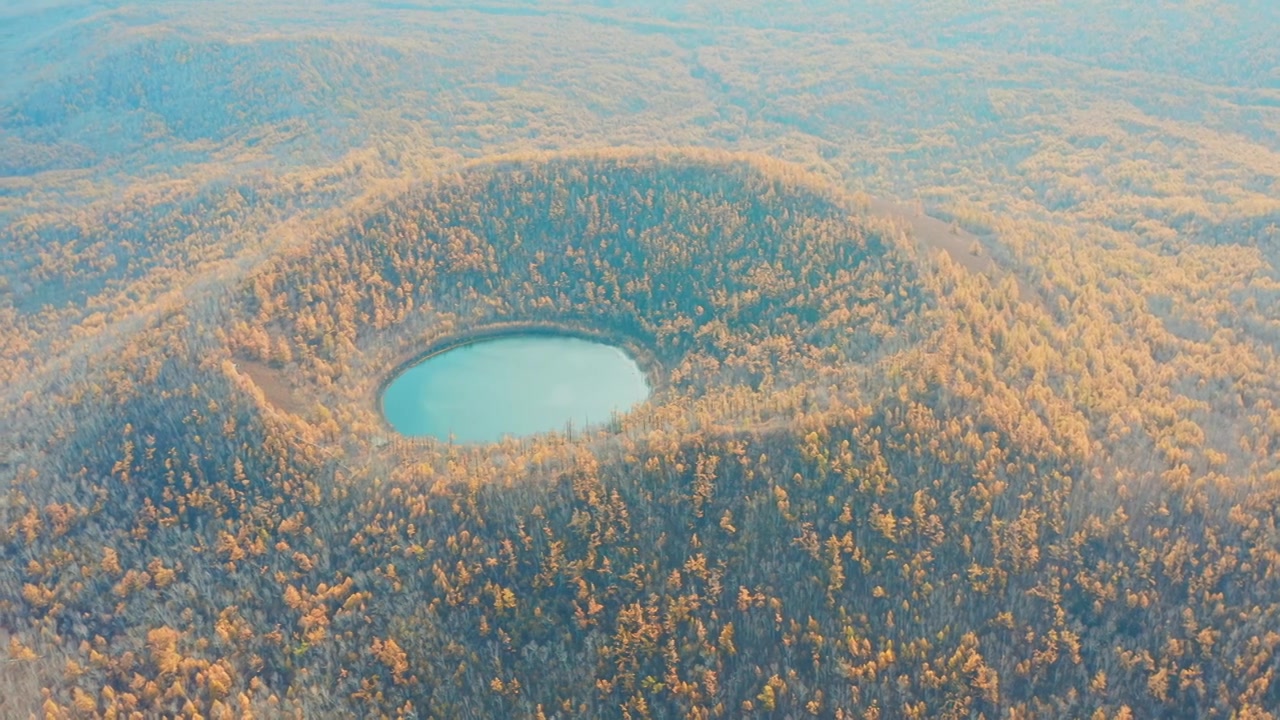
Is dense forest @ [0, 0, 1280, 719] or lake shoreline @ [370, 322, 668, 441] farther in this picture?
lake shoreline @ [370, 322, 668, 441]

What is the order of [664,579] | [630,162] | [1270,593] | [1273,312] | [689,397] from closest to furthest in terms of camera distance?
[1270,593], [664,579], [689,397], [1273,312], [630,162]

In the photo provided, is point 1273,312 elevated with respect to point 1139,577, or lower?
elevated

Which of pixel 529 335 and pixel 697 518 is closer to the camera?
pixel 697 518

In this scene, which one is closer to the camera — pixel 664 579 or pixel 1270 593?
pixel 1270 593

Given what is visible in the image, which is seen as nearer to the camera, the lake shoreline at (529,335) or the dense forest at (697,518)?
the dense forest at (697,518)

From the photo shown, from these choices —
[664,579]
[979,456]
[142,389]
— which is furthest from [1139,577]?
[142,389]

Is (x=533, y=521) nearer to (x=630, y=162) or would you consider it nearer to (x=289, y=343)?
(x=289, y=343)

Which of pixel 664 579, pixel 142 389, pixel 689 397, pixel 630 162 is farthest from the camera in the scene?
pixel 630 162

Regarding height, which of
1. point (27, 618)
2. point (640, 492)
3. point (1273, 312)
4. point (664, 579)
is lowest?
point (27, 618)

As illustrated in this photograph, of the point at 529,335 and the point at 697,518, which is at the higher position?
the point at 529,335

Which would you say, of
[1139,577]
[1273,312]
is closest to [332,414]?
[1139,577]
